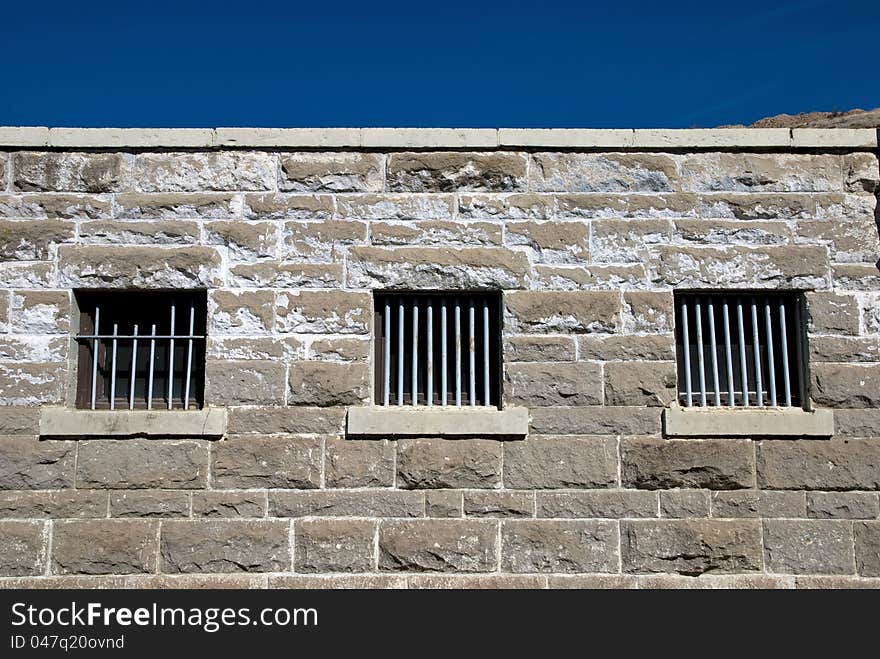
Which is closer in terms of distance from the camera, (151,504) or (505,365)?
(151,504)

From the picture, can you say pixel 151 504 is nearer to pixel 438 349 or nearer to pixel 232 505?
pixel 232 505

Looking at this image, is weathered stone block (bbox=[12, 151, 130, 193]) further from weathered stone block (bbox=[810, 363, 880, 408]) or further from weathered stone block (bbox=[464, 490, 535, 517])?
weathered stone block (bbox=[810, 363, 880, 408])

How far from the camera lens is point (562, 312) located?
5.49 meters

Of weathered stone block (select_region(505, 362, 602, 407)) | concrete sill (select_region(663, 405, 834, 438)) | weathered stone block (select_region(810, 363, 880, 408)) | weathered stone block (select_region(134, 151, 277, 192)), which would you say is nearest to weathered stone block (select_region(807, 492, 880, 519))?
concrete sill (select_region(663, 405, 834, 438))

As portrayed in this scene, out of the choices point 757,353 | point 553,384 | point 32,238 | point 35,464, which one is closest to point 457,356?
point 553,384

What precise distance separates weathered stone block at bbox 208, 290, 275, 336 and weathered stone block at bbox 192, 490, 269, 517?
95 centimetres

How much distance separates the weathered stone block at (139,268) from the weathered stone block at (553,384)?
217 centimetres

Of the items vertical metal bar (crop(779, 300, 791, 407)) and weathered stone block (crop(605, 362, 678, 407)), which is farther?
vertical metal bar (crop(779, 300, 791, 407))

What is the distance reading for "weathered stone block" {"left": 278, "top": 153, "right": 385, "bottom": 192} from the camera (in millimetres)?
5617

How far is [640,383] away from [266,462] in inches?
102

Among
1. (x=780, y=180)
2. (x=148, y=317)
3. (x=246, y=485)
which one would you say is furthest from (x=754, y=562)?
(x=148, y=317)

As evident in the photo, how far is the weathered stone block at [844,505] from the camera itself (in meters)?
5.33

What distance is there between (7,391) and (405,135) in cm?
324

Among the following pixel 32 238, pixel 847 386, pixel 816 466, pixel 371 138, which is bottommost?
pixel 816 466
